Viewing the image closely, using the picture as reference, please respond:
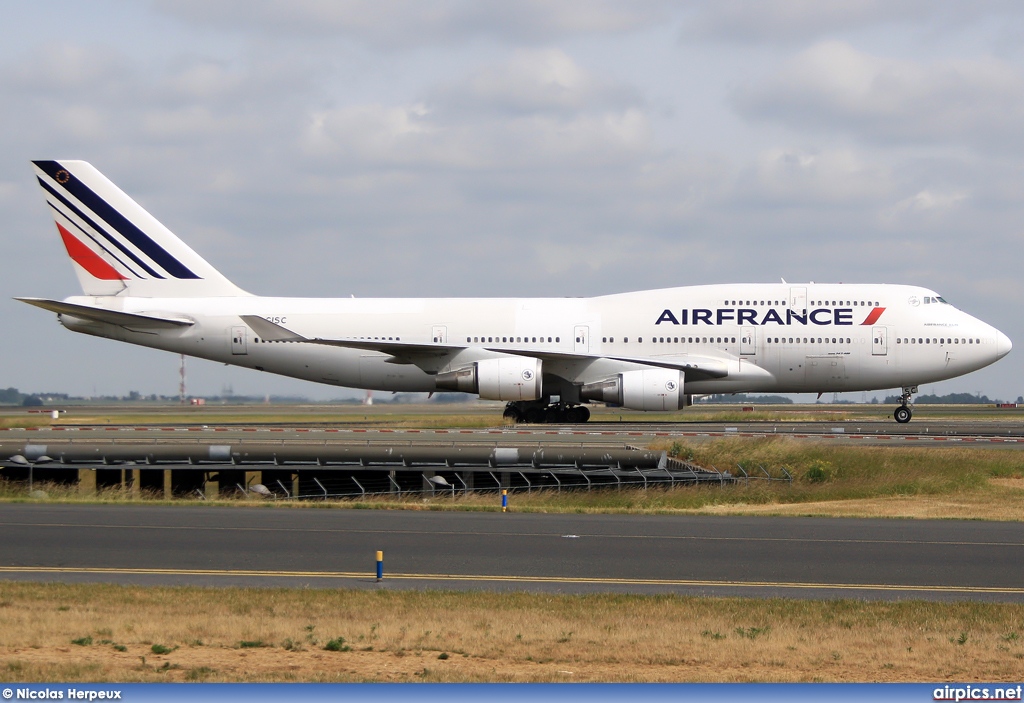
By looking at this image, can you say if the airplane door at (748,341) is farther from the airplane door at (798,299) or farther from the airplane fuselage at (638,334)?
the airplane door at (798,299)

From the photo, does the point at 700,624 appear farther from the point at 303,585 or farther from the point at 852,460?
the point at 852,460

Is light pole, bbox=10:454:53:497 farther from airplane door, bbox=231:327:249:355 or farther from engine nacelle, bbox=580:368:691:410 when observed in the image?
engine nacelle, bbox=580:368:691:410

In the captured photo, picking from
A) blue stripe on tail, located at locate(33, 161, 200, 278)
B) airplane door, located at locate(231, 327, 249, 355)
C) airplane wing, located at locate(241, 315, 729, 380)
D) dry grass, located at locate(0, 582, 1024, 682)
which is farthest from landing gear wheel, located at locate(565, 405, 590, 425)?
dry grass, located at locate(0, 582, 1024, 682)

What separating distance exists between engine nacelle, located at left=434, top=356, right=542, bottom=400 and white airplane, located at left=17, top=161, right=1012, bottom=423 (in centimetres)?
4

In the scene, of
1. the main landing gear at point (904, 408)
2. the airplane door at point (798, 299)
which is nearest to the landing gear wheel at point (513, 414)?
the airplane door at point (798, 299)

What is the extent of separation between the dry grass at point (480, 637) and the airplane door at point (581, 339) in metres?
26.3

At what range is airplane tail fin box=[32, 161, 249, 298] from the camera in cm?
3988

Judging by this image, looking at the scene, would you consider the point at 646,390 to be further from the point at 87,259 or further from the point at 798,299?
the point at 87,259

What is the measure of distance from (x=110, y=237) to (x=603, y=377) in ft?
58.8

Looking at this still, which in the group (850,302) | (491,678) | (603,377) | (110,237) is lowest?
(491,678)

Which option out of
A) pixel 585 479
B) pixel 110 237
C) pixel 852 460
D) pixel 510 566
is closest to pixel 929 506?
pixel 852 460

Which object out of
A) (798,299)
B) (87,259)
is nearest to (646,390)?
(798,299)

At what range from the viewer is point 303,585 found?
12500mm

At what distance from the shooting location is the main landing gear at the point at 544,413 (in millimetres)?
38062
